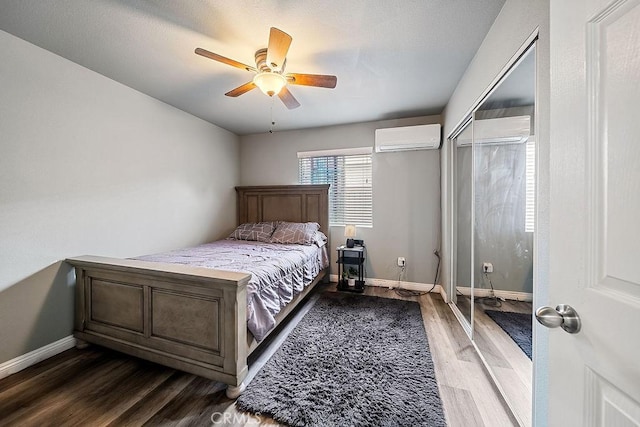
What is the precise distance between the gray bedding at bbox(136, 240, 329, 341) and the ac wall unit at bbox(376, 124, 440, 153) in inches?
66.8

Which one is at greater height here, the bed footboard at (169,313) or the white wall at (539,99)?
the white wall at (539,99)

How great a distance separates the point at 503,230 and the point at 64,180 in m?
3.54

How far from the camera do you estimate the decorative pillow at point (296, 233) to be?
3318 millimetres

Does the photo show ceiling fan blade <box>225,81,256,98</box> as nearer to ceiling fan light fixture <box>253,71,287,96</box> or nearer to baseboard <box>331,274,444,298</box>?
ceiling fan light fixture <box>253,71,287,96</box>

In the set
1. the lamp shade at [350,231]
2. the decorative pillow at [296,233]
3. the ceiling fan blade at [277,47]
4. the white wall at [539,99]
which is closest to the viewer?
→ the white wall at [539,99]

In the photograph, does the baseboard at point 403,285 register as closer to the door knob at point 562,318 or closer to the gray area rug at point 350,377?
the gray area rug at point 350,377

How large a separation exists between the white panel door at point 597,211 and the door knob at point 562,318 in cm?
1

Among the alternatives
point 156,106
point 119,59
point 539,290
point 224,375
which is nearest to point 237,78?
point 119,59

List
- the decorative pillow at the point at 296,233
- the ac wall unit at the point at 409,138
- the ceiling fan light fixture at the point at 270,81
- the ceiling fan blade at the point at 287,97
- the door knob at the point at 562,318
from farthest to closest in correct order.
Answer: the decorative pillow at the point at 296,233 < the ac wall unit at the point at 409,138 < the ceiling fan blade at the point at 287,97 < the ceiling fan light fixture at the point at 270,81 < the door knob at the point at 562,318

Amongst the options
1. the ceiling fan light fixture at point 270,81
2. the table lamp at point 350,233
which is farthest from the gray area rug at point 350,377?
the ceiling fan light fixture at point 270,81

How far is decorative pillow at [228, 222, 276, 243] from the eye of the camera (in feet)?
11.7

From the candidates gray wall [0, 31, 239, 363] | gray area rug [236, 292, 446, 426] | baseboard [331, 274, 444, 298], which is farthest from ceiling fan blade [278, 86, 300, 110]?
baseboard [331, 274, 444, 298]

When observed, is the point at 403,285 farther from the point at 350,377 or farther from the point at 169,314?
the point at 169,314

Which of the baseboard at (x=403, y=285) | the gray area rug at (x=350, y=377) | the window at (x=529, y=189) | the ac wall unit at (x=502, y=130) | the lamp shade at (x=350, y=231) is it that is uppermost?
the ac wall unit at (x=502, y=130)
